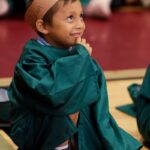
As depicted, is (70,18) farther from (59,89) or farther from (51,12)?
(59,89)

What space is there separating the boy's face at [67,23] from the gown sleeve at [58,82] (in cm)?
5

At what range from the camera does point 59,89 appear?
130 centimetres

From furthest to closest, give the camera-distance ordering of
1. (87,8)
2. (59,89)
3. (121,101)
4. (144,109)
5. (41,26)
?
1. (87,8)
2. (121,101)
3. (144,109)
4. (41,26)
5. (59,89)

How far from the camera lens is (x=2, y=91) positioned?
188cm

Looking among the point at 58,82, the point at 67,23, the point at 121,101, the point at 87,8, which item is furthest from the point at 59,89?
the point at 87,8

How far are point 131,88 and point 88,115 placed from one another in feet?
2.22

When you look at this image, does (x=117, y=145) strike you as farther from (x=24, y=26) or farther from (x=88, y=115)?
(x=24, y=26)

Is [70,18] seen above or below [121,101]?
above

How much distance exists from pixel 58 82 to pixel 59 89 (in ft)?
0.07

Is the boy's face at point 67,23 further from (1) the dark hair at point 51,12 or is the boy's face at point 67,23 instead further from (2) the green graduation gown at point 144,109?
(2) the green graduation gown at point 144,109

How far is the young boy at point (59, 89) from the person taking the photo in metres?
1.32

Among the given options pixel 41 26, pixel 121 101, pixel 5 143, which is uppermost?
pixel 41 26

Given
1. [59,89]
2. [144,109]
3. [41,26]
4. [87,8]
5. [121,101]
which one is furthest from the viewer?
[87,8]

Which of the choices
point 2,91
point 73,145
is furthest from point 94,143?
point 2,91
